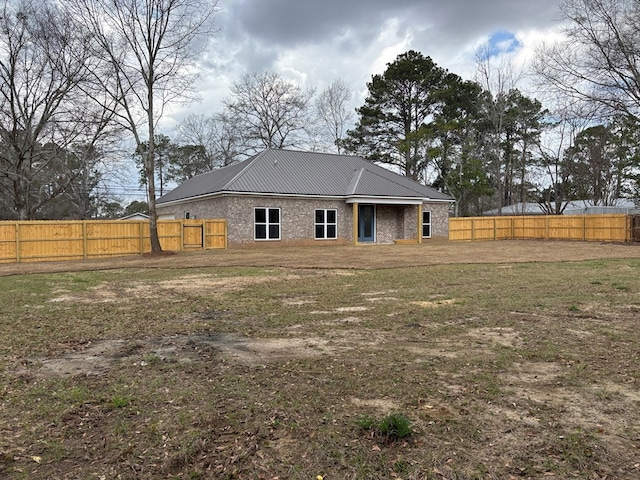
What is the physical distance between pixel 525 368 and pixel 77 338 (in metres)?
4.75

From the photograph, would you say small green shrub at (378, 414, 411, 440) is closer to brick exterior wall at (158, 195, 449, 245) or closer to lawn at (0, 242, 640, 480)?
lawn at (0, 242, 640, 480)

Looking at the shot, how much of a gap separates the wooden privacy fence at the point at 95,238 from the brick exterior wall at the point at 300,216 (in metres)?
0.88

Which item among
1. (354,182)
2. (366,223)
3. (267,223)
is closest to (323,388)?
(267,223)

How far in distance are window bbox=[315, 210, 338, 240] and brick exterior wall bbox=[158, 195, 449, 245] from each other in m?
0.22

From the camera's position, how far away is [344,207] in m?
23.8

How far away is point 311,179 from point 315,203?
1.90m

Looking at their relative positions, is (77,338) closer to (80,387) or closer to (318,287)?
(80,387)

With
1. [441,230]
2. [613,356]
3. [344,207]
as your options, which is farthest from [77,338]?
[441,230]

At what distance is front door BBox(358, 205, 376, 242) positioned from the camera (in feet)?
80.7

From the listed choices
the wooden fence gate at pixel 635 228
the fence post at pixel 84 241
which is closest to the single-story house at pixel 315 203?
the fence post at pixel 84 241

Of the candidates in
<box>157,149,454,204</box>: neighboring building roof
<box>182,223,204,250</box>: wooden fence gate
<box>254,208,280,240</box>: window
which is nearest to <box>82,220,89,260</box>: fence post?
<box>182,223,204,250</box>: wooden fence gate

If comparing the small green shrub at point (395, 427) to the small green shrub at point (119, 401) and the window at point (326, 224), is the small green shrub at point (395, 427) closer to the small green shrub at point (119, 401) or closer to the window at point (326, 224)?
the small green shrub at point (119, 401)

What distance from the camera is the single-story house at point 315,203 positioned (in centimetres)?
2138

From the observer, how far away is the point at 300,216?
22562 mm
